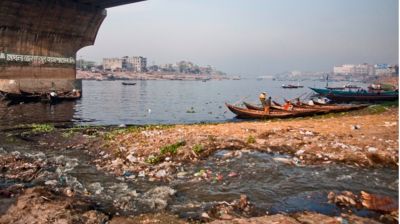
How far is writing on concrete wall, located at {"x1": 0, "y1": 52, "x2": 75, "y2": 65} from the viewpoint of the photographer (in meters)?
36.2

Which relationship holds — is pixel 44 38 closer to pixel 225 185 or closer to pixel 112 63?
pixel 225 185

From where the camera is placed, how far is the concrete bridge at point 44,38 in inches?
1388

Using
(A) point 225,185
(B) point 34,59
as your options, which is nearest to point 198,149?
(A) point 225,185

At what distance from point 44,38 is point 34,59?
108 inches

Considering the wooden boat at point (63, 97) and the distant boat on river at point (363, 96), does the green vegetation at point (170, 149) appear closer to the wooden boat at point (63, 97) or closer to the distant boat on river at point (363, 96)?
the wooden boat at point (63, 97)

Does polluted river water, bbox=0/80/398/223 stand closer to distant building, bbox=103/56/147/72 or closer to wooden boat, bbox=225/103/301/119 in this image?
wooden boat, bbox=225/103/301/119

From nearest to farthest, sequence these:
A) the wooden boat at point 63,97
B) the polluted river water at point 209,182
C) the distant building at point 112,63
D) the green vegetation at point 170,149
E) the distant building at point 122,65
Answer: the polluted river water at point 209,182, the green vegetation at point 170,149, the wooden boat at point 63,97, the distant building at point 122,65, the distant building at point 112,63

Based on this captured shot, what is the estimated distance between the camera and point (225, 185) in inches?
317

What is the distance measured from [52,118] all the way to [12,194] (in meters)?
18.2

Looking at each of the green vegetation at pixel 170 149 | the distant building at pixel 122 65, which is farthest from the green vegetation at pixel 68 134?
the distant building at pixel 122 65

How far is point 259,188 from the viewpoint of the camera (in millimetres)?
7867

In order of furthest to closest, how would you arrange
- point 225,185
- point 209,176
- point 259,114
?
point 259,114, point 209,176, point 225,185

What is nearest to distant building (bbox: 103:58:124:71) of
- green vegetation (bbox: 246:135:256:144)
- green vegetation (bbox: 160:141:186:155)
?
green vegetation (bbox: 246:135:256:144)

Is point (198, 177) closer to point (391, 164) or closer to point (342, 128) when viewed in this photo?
point (391, 164)
